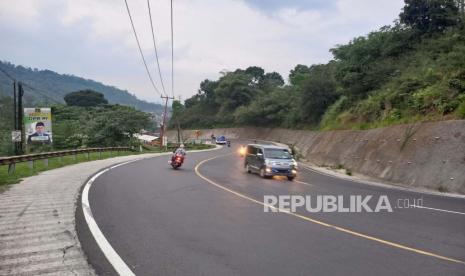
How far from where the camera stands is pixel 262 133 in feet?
328

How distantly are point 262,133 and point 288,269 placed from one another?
93.8 metres

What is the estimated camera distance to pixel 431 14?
37.6 m

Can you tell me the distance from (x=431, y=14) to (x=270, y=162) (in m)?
23.5

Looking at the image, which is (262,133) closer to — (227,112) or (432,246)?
(227,112)

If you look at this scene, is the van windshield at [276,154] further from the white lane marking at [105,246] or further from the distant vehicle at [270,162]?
the white lane marking at [105,246]

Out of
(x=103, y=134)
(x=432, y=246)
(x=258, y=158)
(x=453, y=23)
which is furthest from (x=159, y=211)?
(x=103, y=134)

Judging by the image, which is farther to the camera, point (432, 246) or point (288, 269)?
point (432, 246)

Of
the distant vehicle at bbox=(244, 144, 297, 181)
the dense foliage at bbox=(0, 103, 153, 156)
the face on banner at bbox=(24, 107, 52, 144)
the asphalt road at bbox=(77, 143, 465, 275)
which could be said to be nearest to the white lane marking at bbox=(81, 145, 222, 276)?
the asphalt road at bbox=(77, 143, 465, 275)

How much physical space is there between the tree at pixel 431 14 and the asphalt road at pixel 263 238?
92.2 feet

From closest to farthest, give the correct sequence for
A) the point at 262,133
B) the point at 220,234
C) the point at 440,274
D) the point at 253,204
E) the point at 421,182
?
the point at 440,274 → the point at 220,234 → the point at 253,204 → the point at 421,182 → the point at 262,133

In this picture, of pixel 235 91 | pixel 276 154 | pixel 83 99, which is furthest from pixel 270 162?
pixel 83 99

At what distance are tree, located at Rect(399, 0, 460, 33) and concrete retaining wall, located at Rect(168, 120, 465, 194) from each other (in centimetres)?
1182

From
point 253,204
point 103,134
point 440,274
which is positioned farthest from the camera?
point 103,134

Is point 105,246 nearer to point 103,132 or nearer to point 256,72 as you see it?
point 103,132
